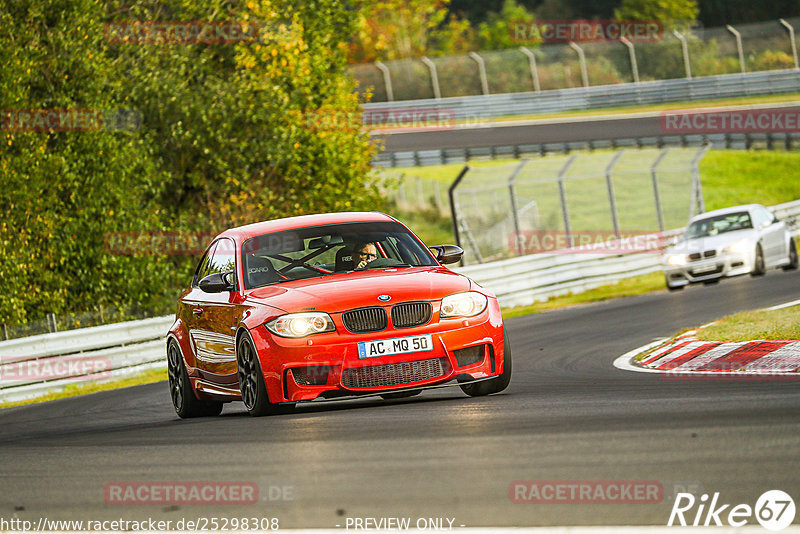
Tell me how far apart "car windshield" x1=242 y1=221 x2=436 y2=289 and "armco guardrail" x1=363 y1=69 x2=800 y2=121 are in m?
40.1

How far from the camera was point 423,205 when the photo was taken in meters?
39.5

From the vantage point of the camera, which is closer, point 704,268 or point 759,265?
point 704,268

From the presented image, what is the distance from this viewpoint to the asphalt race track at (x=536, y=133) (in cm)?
4447

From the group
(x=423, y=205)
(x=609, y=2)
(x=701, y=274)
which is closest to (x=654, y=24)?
(x=609, y=2)

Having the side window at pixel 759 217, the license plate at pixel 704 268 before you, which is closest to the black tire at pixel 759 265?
the side window at pixel 759 217

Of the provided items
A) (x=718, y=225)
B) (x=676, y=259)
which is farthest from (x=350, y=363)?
(x=718, y=225)

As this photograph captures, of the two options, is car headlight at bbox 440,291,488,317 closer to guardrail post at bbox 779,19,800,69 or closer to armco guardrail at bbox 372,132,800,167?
armco guardrail at bbox 372,132,800,167

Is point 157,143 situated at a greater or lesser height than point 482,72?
greater

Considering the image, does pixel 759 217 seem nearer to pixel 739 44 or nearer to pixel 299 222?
pixel 299 222

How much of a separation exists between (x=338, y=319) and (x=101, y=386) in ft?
29.9

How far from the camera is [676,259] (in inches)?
849

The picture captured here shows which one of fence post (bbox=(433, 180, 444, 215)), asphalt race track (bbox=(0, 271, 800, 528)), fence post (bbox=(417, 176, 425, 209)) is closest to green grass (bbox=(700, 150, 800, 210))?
fence post (bbox=(433, 180, 444, 215))

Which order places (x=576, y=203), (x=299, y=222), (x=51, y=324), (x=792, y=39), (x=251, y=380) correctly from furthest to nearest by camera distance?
(x=792, y=39) → (x=576, y=203) → (x=51, y=324) → (x=299, y=222) → (x=251, y=380)

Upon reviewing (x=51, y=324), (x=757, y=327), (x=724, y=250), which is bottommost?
(x=724, y=250)
